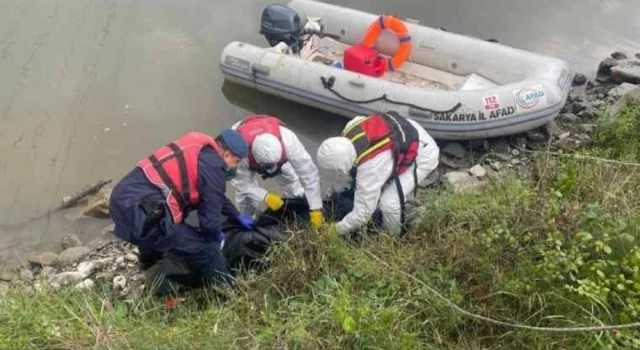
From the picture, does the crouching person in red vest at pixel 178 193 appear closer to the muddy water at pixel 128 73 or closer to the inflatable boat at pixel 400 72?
the muddy water at pixel 128 73

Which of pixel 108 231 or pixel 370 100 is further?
pixel 370 100

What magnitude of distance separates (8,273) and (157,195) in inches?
65.6

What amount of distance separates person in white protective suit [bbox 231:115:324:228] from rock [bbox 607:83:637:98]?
3.49 m

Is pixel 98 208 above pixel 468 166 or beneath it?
beneath

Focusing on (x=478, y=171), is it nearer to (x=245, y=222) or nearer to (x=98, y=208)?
(x=245, y=222)

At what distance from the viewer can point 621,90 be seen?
5.99 metres

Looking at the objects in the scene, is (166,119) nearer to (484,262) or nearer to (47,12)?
(47,12)

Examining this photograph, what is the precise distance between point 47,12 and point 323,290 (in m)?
5.47

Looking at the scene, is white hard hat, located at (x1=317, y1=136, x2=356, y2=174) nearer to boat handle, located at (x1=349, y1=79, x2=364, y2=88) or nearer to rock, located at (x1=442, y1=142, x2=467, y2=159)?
boat handle, located at (x1=349, y1=79, x2=364, y2=88)

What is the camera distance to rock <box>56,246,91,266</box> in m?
4.30

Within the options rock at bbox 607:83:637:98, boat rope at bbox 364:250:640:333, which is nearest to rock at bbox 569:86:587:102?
rock at bbox 607:83:637:98

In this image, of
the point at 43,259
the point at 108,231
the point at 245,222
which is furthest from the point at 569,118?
the point at 43,259

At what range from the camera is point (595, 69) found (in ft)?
22.2

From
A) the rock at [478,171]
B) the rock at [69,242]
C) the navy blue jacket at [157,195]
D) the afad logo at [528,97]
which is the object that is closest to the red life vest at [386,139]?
the navy blue jacket at [157,195]
